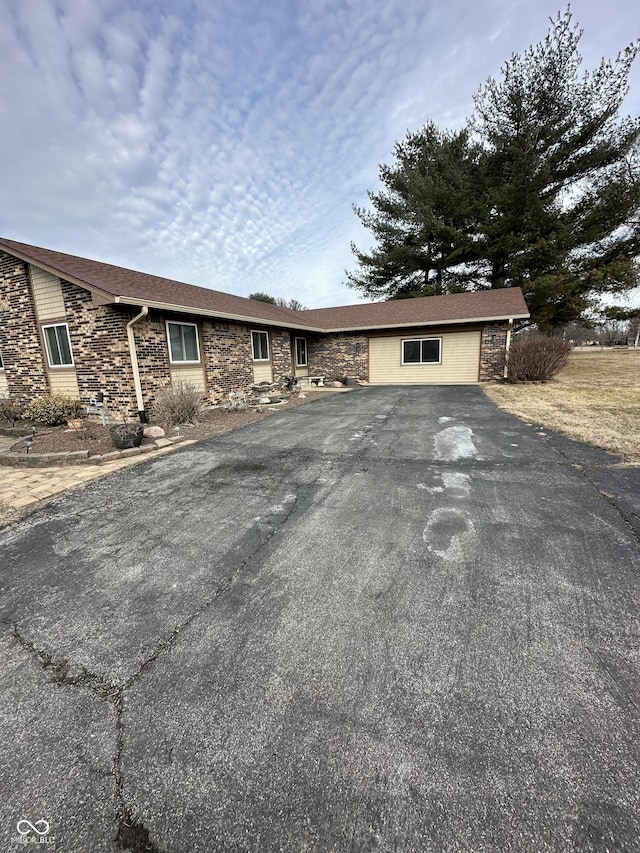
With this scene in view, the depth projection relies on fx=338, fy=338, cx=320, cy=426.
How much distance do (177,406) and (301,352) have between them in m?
9.84

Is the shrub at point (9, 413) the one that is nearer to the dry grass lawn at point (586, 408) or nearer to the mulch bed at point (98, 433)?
the mulch bed at point (98, 433)

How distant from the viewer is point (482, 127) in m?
17.3

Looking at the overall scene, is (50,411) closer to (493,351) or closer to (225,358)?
(225,358)

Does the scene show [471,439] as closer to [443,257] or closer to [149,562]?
[149,562]

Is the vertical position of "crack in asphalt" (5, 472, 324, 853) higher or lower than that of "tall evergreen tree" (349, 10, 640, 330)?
lower

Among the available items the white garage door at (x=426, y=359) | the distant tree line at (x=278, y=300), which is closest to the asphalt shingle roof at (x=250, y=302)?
the white garage door at (x=426, y=359)

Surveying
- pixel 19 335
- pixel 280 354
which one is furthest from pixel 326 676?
pixel 280 354

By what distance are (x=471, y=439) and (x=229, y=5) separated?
11.1 metres

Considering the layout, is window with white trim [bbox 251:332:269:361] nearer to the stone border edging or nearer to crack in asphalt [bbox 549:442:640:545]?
the stone border edging

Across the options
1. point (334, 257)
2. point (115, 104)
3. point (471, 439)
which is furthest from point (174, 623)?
point (334, 257)

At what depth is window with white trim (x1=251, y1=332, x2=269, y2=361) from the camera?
12.0m

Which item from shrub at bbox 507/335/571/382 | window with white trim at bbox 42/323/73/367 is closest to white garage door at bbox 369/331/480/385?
shrub at bbox 507/335/571/382

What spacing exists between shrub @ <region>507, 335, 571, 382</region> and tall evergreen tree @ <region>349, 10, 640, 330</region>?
5.17 meters

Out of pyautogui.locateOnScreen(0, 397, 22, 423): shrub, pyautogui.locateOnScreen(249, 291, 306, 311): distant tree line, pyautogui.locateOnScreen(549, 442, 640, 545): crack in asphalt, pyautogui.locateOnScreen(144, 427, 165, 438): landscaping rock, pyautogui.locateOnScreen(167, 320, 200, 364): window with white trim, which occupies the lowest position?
pyautogui.locateOnScreen(549, 442, 640, 545): crack in asphalt
